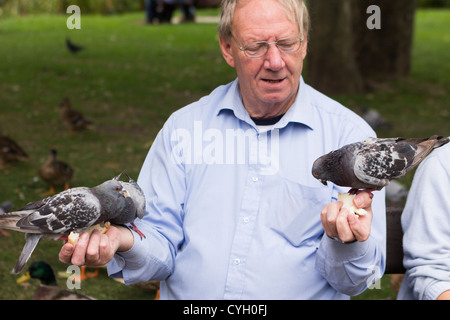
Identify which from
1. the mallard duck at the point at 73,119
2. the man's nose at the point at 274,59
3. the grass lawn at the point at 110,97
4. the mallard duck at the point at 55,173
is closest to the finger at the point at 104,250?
the man's nose at the point at 274,59

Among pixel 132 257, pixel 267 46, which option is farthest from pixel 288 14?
pixel 132 257

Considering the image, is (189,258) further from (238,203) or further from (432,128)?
(432,128)

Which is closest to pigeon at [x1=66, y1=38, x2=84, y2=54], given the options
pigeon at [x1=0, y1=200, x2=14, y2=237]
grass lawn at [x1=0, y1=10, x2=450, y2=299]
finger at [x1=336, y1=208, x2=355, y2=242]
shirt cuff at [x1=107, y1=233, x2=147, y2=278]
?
grass lawn at [x1=0, y1=10, x2=450, y2=299]

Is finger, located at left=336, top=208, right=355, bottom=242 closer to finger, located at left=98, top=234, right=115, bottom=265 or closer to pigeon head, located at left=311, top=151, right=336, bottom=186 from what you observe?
pigeon head, located at left=311, top=151, right=336, bottom=186

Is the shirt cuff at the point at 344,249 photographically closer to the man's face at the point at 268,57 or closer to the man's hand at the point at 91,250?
the man's face at the point at 268,57

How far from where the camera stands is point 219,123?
3123mm

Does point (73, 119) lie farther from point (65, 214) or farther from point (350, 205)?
point (350, 205)

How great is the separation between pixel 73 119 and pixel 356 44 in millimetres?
4949

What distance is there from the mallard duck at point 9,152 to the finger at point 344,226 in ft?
19.5

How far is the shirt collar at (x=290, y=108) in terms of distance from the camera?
2.98 metres

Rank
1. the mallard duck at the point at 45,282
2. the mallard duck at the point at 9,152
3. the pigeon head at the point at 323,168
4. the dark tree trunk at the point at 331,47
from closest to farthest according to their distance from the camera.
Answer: the pigeon head at the point at 323,168, the mallard duck at the point at 45,282, the mallard duck at the point at 9,152, the dark tree trunk at the point at 331,47

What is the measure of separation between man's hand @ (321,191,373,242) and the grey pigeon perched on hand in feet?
0.28
